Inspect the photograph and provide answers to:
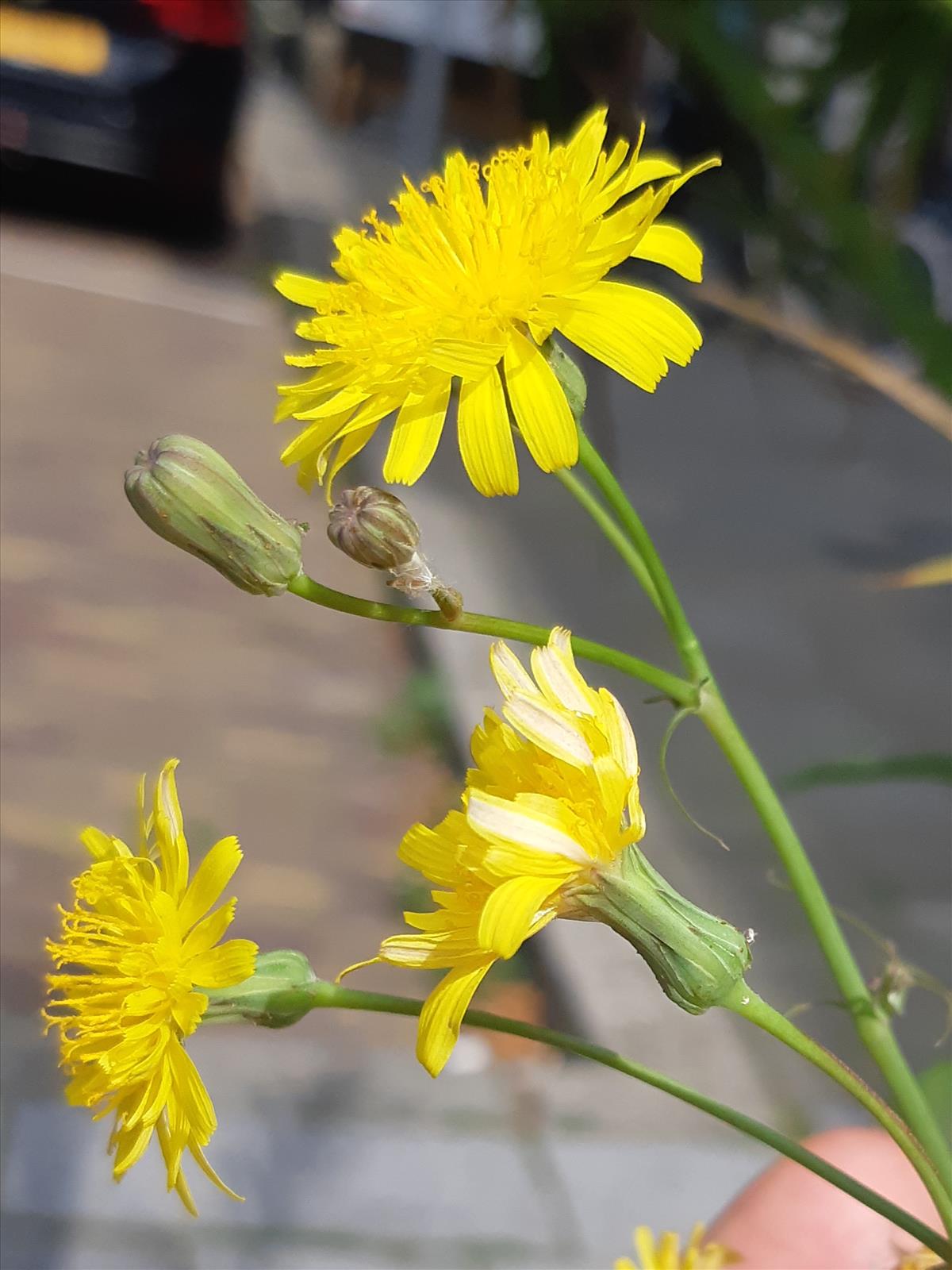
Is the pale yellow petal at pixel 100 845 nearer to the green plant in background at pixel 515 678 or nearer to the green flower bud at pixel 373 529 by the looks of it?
the green plant in background at pixel 515 678

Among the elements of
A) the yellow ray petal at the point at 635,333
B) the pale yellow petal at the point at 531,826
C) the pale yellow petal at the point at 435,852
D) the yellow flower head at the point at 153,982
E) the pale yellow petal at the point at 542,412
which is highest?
the yellow ray petal at the point at 635,333

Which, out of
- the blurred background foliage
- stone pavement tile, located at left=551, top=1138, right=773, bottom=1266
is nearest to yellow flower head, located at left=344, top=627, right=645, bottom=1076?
the blurred background foliage

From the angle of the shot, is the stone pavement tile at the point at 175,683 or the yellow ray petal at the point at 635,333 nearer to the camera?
the yellow ray petal at the point at 635,333

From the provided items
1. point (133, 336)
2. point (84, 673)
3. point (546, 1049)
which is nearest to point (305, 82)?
point (133, 336)

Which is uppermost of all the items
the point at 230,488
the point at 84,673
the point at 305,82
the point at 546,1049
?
the point at 230,488

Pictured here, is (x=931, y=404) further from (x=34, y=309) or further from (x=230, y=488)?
(x=34, y=309)

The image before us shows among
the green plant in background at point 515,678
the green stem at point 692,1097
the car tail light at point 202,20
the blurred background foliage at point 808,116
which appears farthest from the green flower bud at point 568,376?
the car tail light at point 202,20
